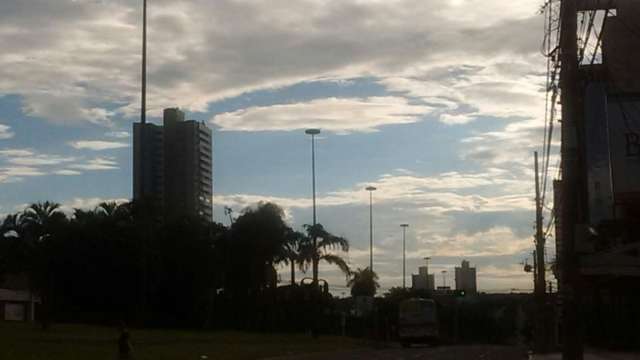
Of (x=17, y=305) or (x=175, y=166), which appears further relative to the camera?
(x=17, y=305)

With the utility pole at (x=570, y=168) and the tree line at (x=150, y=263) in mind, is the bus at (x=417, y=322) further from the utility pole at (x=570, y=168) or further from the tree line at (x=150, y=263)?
the utility pole at (x=570, y=168)

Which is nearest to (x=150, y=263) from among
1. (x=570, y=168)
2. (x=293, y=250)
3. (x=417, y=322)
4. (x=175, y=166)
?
(x=175, y=166)

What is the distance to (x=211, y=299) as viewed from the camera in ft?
271

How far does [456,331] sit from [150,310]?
42.9 meters

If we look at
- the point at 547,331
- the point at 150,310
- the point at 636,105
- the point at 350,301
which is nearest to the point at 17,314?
the point at 150,310

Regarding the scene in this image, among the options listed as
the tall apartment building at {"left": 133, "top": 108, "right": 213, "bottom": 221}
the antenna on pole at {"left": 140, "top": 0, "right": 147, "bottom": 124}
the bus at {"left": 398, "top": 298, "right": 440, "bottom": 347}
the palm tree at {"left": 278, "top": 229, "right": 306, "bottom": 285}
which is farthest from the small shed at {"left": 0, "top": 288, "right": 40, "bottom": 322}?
the antenna on pole at {"left": 140, "top": 0, "right": 147, "bottom": 124}

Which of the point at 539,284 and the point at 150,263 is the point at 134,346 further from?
the point at 150,263

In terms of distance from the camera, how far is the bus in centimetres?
7925

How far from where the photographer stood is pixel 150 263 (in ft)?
253

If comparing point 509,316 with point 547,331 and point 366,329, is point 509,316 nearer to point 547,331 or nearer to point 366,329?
point 366,329

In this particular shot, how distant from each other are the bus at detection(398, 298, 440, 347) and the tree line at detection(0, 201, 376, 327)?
11.0m

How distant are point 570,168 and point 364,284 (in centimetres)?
9456

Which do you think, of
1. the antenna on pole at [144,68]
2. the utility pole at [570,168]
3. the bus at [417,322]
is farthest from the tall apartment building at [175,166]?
the utility pole at [570,168]

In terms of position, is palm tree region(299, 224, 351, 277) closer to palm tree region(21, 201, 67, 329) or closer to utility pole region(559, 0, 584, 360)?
palm tree region(21, 201, 67, 329)
